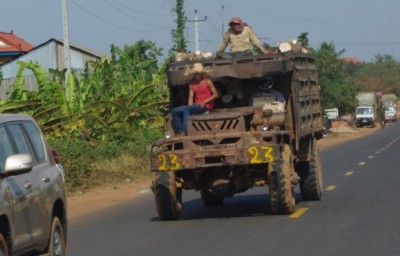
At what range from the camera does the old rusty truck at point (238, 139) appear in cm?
1511

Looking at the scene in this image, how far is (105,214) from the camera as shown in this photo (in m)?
18.3

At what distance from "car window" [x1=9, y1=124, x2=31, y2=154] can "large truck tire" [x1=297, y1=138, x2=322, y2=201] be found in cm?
892

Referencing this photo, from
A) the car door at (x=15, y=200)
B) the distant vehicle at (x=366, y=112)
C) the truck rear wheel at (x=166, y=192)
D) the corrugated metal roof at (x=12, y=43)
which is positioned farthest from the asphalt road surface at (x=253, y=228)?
the distant vehicle at (x=366, y=112)

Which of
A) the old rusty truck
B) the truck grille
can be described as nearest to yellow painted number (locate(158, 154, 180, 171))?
the old rusty truck

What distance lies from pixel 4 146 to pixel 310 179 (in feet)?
31.8

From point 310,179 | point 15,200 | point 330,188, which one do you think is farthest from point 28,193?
point 330,188

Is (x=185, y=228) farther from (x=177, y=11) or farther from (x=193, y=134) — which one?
(x=177, y=11)

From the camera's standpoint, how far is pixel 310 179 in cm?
1812

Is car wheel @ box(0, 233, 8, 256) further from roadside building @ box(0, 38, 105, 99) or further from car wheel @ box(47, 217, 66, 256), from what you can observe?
roadside building @ box(0, 38, 105, 99)

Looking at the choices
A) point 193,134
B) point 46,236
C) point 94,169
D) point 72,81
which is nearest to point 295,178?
point 193,134

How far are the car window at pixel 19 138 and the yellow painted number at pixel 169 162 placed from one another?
5.30m

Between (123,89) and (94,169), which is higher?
(123,89)

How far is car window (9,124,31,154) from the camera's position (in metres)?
9.70

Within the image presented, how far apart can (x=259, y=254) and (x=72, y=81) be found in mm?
18203
